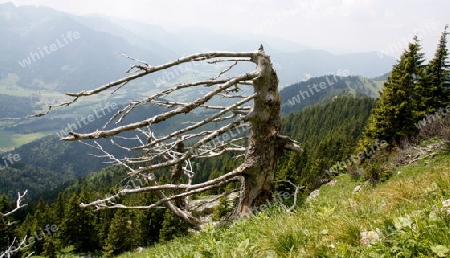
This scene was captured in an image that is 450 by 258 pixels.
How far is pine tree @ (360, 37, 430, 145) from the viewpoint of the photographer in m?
35.3

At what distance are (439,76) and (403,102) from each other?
27.6 ft

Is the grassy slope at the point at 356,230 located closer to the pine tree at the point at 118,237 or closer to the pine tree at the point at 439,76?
the pine tree at the point at 439,76

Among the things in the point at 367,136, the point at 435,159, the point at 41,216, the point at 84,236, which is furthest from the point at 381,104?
the point at 41,216

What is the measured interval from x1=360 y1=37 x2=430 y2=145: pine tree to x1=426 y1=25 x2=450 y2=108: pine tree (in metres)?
1.07

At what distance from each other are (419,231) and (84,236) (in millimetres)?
73015

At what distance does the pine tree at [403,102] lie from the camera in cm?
3531

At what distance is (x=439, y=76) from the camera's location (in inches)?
1513

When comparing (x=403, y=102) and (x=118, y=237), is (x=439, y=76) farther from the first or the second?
(x=118, y=237)

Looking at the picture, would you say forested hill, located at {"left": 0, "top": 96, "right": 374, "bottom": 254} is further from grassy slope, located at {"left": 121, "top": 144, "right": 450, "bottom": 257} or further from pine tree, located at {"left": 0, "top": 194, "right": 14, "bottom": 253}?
grassy slope, located at {"left": 121, "top": 144, "right": 450, "bottom": 257}

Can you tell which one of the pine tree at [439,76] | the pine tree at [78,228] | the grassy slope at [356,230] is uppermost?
the pine tree at [439,76]

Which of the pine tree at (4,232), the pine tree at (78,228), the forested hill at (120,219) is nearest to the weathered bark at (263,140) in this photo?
the forested hill at (120,219)

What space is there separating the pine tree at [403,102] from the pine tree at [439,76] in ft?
3.52

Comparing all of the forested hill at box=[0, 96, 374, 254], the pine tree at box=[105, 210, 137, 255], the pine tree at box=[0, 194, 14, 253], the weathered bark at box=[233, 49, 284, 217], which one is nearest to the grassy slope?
the weathered bark at box=[233, 49, 284, 217]

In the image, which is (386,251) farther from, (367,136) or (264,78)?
(367,136)
